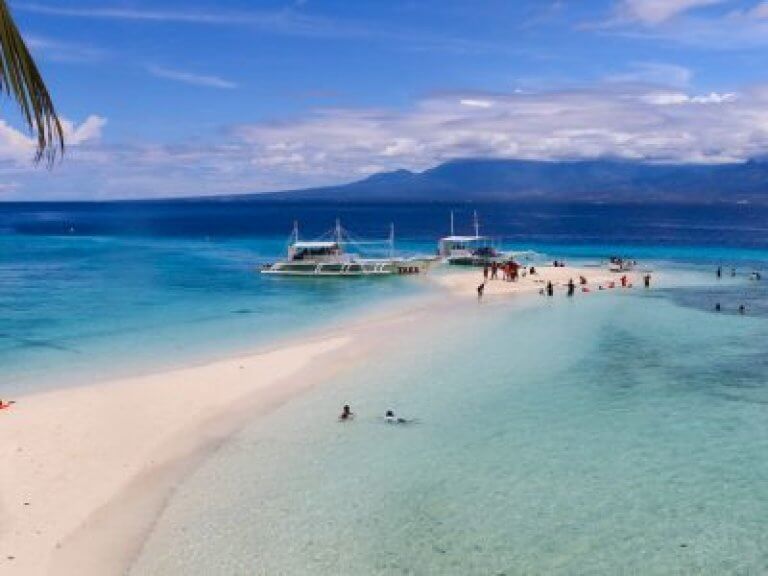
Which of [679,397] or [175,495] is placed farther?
[679,397]

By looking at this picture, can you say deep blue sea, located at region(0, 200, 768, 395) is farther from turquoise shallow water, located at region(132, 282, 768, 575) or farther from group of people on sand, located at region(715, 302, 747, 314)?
turquoise shallow water, located at region(132, 282, 768, 575)

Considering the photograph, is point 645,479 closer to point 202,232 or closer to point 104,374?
point 104,374

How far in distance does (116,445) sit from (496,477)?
12.2 metres

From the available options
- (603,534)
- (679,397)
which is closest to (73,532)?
(603,534)

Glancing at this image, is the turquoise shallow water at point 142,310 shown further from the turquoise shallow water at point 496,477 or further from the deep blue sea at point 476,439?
the turquoise shallow water at point 496,477

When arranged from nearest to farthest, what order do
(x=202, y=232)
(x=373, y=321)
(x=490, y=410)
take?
(x=490, y=410), (x=373, y=321), (x=202, y=232)

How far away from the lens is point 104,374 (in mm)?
35375

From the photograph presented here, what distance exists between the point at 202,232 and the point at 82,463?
141722 mm

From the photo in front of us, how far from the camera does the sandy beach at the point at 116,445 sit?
734 inches

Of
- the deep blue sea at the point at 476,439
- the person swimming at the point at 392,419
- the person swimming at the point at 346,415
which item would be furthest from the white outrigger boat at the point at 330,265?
the person swimming at the point at 392,419

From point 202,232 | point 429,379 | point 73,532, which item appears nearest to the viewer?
point 73,532

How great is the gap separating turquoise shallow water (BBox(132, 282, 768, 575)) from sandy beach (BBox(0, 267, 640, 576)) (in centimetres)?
111

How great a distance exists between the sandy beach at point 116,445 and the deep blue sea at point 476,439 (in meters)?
1.07

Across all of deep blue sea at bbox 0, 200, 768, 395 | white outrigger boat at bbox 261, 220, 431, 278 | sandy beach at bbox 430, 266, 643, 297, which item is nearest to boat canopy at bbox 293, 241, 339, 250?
white outrigger boat at bbox 261, 220, 431, 278
